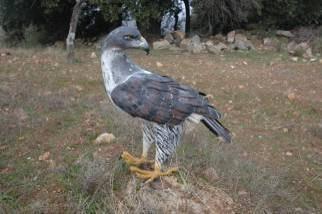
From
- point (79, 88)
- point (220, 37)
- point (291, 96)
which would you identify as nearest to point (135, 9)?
point (220, 37)

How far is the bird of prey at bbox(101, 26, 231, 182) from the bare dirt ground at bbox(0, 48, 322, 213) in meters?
0.45

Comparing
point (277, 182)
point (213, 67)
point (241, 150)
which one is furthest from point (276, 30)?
point (277, 182)

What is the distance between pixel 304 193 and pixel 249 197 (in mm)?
908

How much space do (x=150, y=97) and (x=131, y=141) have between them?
4.22 feet

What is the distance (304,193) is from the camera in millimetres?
4070

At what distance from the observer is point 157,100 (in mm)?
2855

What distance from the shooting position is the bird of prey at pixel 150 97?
2809 millimetres

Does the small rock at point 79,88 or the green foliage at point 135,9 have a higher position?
the green foliage at point 135,9

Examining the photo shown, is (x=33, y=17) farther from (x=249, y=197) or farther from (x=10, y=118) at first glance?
(x=249, y=197)

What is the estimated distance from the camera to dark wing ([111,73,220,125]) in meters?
2.81

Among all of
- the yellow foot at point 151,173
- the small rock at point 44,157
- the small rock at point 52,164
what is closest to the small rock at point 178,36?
the small rock at point 44,157

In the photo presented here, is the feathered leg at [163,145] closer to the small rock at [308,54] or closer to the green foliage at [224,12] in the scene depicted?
the small rock at [308,54]

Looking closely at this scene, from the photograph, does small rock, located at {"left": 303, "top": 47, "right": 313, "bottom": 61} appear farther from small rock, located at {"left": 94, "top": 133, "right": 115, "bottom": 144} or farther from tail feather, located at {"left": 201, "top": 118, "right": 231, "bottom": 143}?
tail feather, located at {"left": 201, "top": 118, "right": 231, "bottom": 143}

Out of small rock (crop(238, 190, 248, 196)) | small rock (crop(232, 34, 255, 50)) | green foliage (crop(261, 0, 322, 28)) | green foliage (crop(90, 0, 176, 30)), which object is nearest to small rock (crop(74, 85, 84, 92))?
small rock (crop(238, 190, 248, 196))
